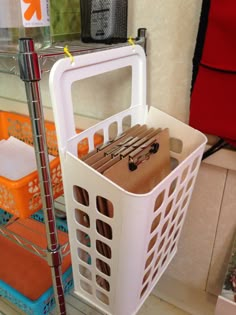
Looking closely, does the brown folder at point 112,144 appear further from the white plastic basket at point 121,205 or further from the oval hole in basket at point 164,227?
the oval hole in basket at point 164,227

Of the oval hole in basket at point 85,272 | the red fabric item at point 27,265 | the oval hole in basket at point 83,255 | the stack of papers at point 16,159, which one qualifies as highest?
the stack of papers at point 16,159

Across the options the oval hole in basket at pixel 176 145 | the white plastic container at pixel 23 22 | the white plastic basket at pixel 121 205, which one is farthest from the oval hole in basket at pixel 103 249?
the white plastic container at pixel 23 22

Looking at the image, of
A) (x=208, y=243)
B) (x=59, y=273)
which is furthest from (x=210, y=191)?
(x=59, y=273)

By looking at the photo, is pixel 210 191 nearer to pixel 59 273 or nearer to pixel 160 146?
pixel 160 146

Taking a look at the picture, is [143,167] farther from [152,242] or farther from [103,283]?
[103,283]

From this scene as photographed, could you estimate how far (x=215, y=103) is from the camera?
71cm

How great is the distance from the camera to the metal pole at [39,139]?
511 millimetres

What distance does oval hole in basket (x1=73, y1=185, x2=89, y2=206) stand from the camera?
632mm

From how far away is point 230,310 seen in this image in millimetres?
692

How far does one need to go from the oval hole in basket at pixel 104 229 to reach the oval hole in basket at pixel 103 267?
89mm

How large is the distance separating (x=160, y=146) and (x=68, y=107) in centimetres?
24

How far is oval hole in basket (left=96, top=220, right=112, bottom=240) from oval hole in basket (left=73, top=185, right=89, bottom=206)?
0.05 meters

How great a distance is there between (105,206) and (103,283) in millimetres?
253

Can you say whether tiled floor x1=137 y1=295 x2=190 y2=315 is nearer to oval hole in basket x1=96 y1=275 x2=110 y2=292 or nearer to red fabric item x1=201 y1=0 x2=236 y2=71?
oval hole in basket x1=96 y1=275 x2=110 y2=292
